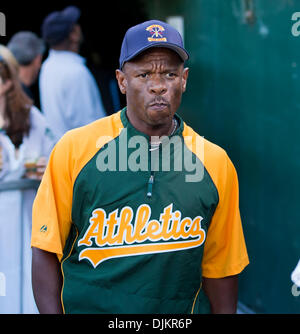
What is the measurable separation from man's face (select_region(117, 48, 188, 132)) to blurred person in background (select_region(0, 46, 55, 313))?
5.40 ft

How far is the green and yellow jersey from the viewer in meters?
2.55

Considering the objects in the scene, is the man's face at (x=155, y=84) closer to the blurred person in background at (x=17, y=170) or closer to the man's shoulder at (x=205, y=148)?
the man's shoulder at (x=205, y=148)

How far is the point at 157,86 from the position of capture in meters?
2.52

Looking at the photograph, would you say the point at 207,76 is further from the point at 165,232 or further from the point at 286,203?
the point at 165,232

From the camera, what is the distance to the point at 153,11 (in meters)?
6.31

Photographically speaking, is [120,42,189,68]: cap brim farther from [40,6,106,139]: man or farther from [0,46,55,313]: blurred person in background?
[40,6,106,139]: man

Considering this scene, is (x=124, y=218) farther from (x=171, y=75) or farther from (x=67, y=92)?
(x=67, y=92)

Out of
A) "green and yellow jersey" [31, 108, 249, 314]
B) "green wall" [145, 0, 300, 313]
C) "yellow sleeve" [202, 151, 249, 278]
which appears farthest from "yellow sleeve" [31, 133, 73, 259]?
"green wall" [145, 0, 300, 313]

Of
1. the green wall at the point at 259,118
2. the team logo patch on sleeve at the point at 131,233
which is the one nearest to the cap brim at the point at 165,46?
the team logo patch on sleeve at the point at 131,233

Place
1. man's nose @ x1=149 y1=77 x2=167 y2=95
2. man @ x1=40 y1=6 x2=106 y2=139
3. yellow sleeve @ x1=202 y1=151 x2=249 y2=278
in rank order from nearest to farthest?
man's nose @ x1=149 y1=77 x2=167 y2=95
yellow sleeve @ x1=202 y1=151 x2=249 y2=278
man @ x1=40 y1=6 x2=106 y2=139

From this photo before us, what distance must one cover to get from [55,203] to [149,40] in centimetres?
80

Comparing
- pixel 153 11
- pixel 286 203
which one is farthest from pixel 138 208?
pixel 153 11

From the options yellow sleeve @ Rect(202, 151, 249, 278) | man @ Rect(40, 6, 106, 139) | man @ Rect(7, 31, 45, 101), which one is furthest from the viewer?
man @ Rect(7, 31, 45, 101)
